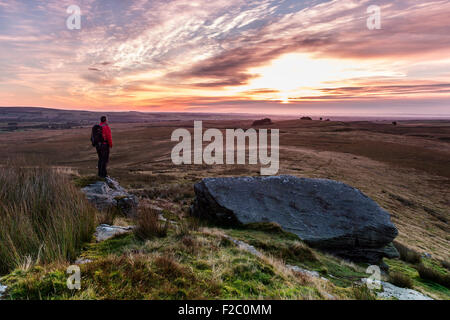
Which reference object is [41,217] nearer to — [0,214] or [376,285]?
[0,214]

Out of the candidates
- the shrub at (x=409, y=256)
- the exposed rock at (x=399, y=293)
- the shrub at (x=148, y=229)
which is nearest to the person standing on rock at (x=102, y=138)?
the shrub at (x=148, y=229)

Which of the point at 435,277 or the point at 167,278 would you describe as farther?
the point at 435,277

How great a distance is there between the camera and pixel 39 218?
15.9ft

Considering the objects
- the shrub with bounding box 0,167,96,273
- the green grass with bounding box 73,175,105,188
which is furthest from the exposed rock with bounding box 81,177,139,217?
the shrub with bounding box 0,167,96,273

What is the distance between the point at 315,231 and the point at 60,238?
7.29m

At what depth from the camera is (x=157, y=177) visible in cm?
2147

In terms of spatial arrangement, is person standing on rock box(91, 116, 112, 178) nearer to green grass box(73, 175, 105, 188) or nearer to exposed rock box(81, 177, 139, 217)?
green grass box(73, 175, 105, 188)

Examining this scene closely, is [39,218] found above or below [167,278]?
above

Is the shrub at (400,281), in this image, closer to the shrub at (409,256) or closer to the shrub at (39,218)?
the shrub at (409,256)

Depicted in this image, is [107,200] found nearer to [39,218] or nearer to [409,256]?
[39,218]

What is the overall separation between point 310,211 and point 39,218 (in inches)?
324

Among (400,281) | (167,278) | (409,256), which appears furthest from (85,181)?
(409,256)

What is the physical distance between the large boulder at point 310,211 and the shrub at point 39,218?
500 centimetres
